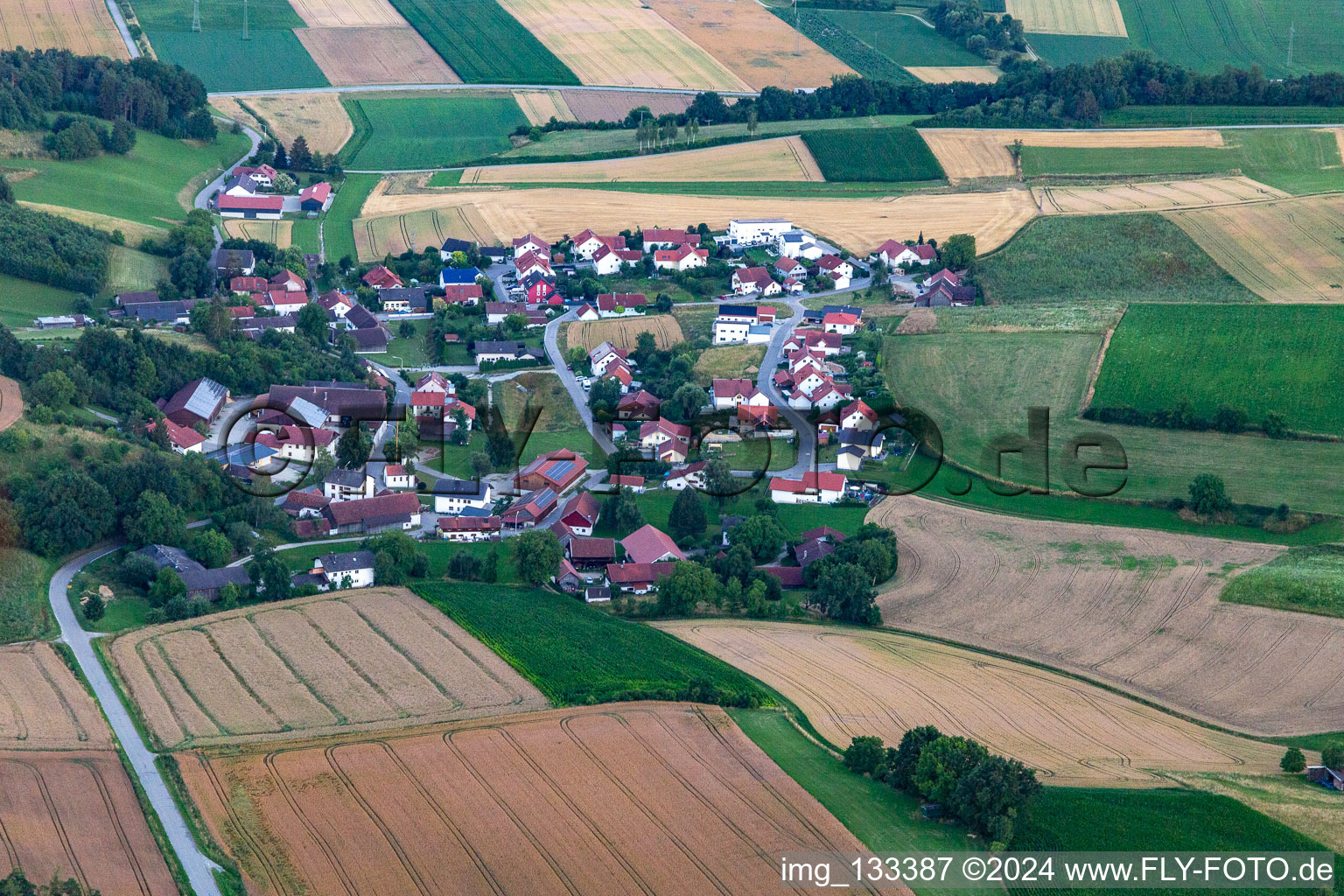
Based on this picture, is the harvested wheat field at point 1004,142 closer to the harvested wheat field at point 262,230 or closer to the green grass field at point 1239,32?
the green grass field at point 1239,32

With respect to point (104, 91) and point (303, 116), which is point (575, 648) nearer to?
point (104, 91)

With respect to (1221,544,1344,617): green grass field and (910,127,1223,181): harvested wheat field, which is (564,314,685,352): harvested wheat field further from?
(1221,544,1344,617): green grass field

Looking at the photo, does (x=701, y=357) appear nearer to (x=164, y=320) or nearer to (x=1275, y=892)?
(x=164, y=320)

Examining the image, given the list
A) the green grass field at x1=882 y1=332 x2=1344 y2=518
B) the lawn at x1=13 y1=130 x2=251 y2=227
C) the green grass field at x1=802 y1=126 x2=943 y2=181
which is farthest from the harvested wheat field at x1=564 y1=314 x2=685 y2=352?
the lawn at x1=13 y1=130 x2=251 y2=227

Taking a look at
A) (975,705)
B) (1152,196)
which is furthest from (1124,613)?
(1152,196)

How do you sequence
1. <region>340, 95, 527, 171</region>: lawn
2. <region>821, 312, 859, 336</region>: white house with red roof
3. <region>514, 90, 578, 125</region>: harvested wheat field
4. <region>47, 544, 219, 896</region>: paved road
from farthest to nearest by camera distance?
1. <region>514, 90, 578, 125</region>: harvested wheat field
2. <region>340, 95, 527, 171</region>: lawn
3. <region>821, 312, 859, 336</region>: white house with red roof
4. <region>47, 544, 219, 896</region>: paved road

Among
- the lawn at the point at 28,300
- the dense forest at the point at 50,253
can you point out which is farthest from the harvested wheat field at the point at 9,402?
the dense forest at the point at 50,253
